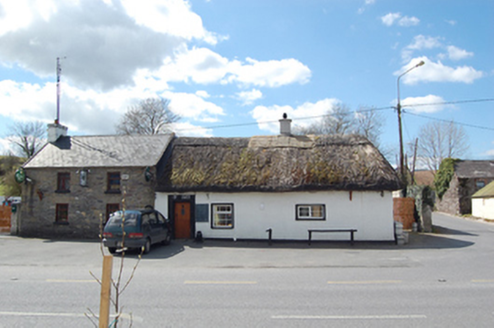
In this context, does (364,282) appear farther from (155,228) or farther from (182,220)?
(182,220)

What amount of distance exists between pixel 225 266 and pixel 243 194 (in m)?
6.21

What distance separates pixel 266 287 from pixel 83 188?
46.8ft

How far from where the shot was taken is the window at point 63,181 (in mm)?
19781

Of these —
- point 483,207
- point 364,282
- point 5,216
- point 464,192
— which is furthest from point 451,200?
point 5,216

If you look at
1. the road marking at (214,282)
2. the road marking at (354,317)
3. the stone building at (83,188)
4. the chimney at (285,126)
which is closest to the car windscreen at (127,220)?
the stone building at (83,188)

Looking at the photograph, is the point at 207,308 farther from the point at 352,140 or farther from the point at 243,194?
the point at 352,140

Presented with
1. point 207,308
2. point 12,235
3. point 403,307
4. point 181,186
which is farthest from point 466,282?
point 12,235

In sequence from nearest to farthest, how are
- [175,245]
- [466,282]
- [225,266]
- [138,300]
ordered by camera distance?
[138,300]
[466,282]
[225,266]
[175,245]

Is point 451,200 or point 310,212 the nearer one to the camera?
point 310,212

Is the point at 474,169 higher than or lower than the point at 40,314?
higher

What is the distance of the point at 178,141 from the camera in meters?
20.9

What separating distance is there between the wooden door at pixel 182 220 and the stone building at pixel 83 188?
5.27 ft

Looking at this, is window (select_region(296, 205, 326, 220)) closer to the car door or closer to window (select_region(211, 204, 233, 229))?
window (select_region(211, 204, 233, 229))

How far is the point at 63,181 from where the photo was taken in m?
19.9
